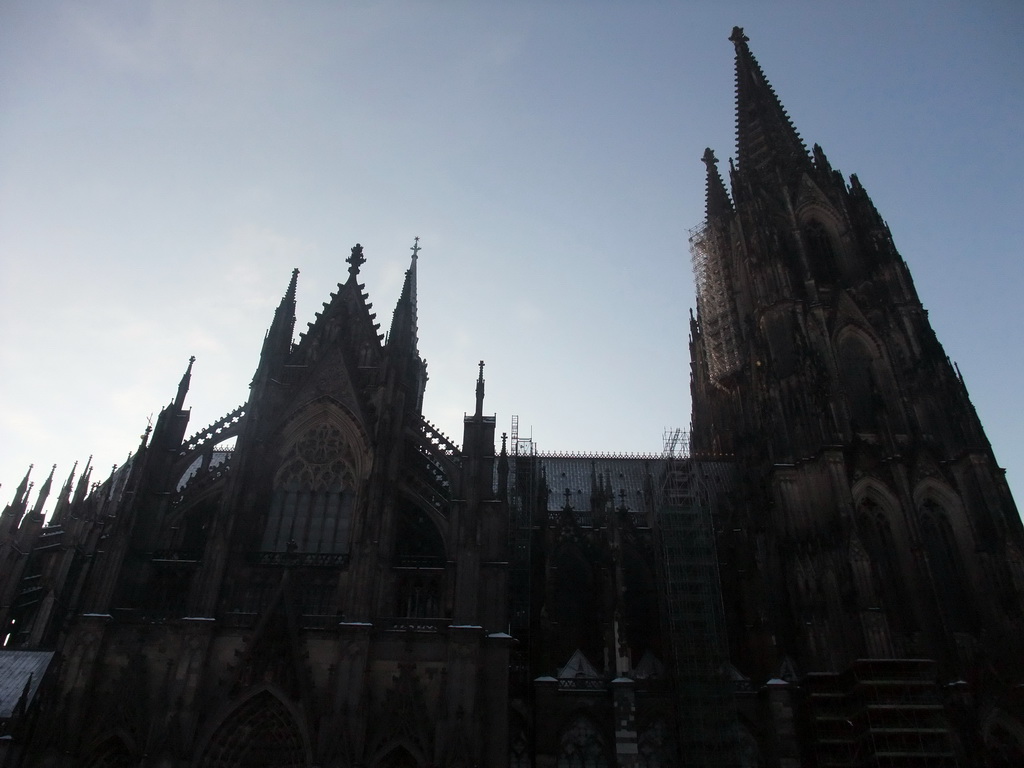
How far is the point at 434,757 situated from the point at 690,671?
10.8 metres

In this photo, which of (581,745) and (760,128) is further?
(760,128)

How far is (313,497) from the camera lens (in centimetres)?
2727

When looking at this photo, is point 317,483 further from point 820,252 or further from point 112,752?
point 820,252

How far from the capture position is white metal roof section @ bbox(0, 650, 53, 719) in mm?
26234

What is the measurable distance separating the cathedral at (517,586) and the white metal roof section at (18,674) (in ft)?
0.38

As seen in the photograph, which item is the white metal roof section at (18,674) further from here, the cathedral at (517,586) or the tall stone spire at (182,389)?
the tall stone spire at (182,389)

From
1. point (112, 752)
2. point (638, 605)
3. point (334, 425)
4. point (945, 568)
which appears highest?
point (334, 425)

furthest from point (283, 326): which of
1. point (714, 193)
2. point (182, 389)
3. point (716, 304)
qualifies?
point (714, 193)

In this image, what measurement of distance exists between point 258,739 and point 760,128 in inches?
1761

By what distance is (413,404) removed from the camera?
37.4m

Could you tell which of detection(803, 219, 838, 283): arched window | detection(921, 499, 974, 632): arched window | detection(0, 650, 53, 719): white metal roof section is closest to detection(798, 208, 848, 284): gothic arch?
detection(803, 219, 838, 283): arched window

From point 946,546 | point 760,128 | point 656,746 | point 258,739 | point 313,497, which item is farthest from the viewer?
point 760,128

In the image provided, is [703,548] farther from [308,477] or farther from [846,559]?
[308,477]

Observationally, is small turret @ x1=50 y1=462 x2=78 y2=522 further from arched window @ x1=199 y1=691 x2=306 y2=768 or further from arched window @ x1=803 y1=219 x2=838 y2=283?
arched window @ x1=803 y1=219 x2=838 y2=283
